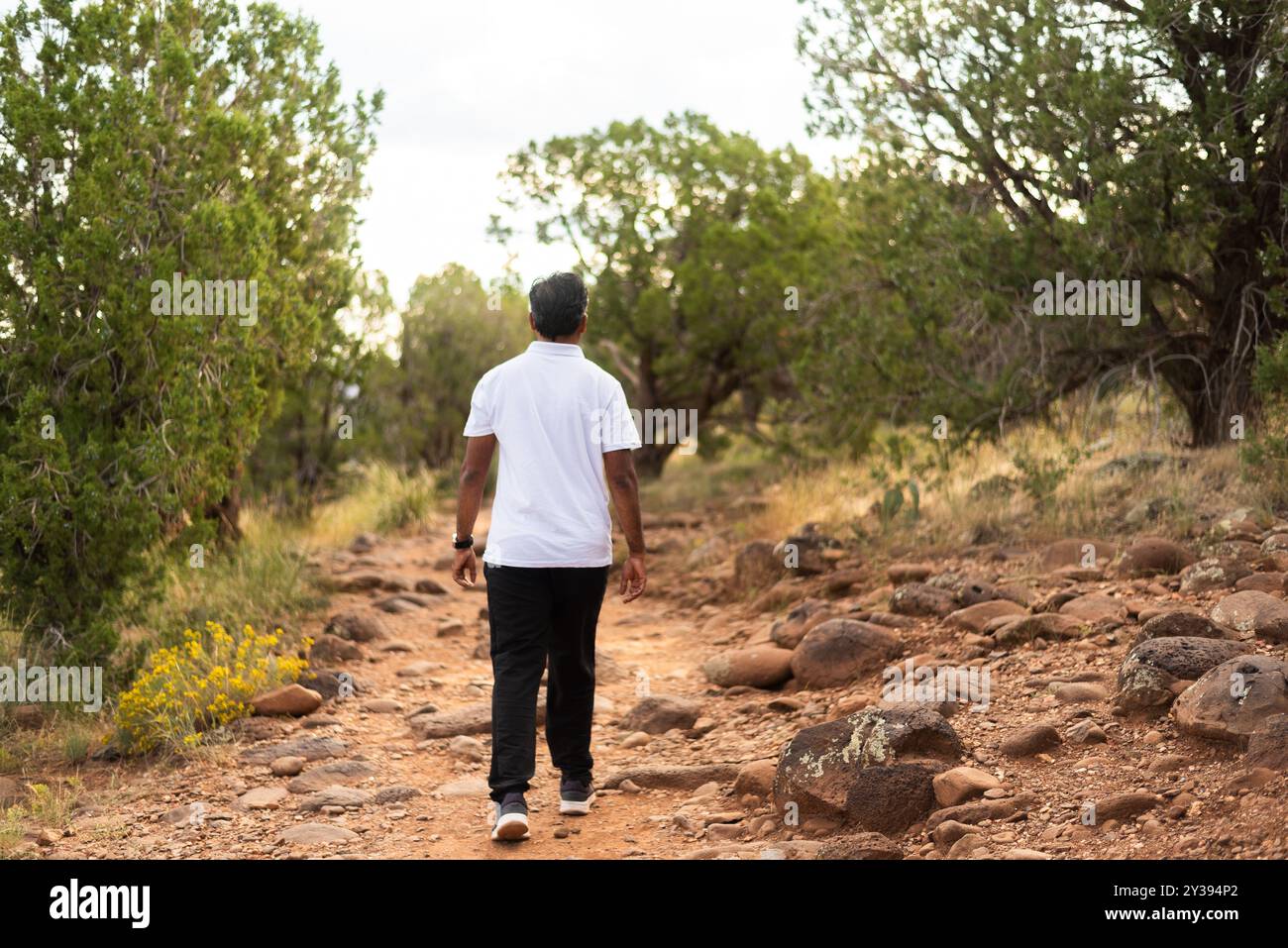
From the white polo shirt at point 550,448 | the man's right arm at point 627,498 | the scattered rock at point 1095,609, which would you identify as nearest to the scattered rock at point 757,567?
the scattered rock at point 1095,609

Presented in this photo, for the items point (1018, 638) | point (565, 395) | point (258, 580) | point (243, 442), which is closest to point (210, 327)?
point (243, 442)

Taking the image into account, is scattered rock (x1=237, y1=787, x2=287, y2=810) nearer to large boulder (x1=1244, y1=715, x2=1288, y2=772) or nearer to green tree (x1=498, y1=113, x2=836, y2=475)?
large boulder (x1=1244, y1=715, x2=1288, y2=772)

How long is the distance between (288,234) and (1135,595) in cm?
Answer: 714

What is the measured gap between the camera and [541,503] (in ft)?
16.5

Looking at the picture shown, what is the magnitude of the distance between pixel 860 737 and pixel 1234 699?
1416 mm

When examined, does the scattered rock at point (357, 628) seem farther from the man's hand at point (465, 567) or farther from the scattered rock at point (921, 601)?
the man's hand at point (465, 567)

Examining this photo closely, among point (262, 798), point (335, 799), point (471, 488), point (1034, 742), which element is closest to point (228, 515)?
point (262, 798)

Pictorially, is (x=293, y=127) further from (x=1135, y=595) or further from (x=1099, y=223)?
(x=1135, y=595)

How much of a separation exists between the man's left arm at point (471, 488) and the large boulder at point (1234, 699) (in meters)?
2.85

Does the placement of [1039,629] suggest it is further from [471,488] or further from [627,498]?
[471,488]

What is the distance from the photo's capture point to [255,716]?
7.30 meters

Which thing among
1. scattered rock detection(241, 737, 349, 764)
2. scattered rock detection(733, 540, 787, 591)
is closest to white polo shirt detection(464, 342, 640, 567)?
scattered rock detection(241, 737, 349, 764)

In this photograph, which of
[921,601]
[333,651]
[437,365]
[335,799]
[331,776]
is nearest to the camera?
[335,799]

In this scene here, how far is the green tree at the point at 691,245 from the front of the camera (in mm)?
17891
